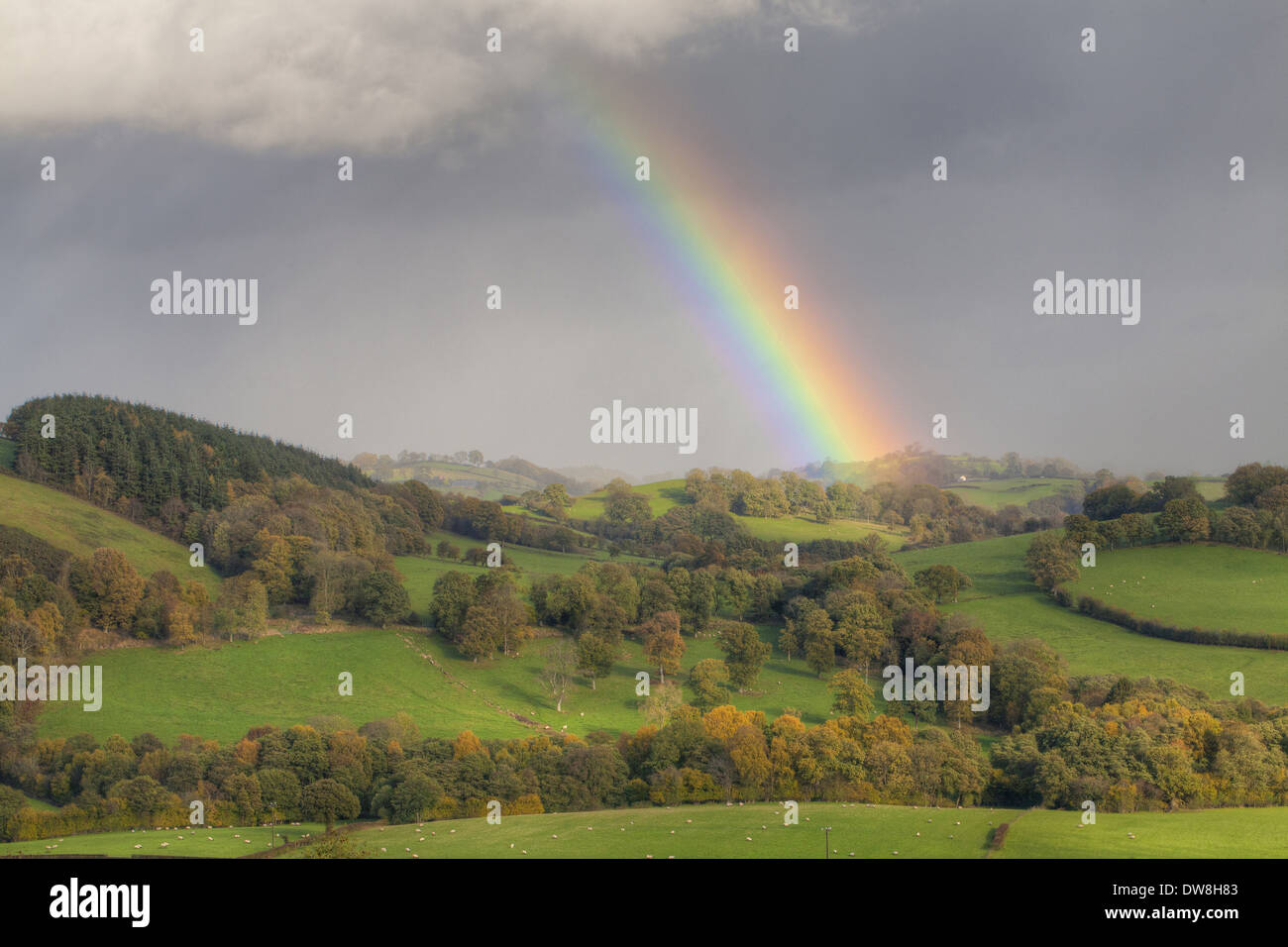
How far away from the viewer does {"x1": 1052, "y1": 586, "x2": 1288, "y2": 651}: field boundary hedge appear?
77438 millimetres

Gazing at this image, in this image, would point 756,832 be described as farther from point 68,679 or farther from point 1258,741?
point 68,679

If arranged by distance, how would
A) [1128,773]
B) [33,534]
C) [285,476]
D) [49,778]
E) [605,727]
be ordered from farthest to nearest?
1. [285,476]
2. [33,534]
3. [605,727]
4. [49,778]
5. [1128,773]

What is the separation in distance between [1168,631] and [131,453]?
4104 inches

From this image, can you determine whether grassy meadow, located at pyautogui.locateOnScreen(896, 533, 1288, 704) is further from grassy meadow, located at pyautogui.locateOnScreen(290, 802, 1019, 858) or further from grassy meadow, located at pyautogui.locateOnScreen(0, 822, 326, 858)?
grassy meadow, located at pyautogui.locateOnScreen(0, 822, 326, 858)

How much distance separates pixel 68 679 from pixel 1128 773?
226ft

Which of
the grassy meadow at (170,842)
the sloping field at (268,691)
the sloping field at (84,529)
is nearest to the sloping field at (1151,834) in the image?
the grassy meadow at (170,842)

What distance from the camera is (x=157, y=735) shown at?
62.7 meters

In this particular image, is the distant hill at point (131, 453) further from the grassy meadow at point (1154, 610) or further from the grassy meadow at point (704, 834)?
the grassy meadow at point (1154, 610)

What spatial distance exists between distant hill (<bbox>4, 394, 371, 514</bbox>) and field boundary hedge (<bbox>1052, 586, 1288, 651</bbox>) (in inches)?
3538

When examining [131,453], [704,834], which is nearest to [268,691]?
[704,834]

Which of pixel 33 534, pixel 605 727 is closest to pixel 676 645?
pixel 605 727

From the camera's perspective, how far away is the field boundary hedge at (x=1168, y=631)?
77438 millimetres

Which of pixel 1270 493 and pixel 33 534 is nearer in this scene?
pixel 33 534
